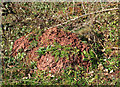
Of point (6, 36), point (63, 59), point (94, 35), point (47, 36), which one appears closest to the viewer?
point (63, 59)

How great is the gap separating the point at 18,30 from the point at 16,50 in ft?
3.82

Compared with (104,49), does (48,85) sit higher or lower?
lower

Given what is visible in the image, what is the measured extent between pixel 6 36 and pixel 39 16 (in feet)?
4.02

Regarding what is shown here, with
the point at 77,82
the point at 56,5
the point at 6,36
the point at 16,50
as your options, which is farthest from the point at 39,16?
the point at 77,82

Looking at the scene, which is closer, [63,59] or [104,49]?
[63,59]

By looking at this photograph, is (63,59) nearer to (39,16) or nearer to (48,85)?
(48,85)

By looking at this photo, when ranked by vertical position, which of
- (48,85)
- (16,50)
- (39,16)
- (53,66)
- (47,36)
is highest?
(39,16)

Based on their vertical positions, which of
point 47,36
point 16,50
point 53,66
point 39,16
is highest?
point 39,16

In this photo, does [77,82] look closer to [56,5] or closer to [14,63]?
[14,63]

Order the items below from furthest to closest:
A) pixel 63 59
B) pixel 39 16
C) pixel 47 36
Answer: pixel 39 16, pixel 47 36, pixel 63 59

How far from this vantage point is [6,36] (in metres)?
5.39

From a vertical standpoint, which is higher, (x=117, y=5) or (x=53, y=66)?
(x=117, y=5)

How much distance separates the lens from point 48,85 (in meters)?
3.96

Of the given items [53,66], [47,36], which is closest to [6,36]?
[47,36]
